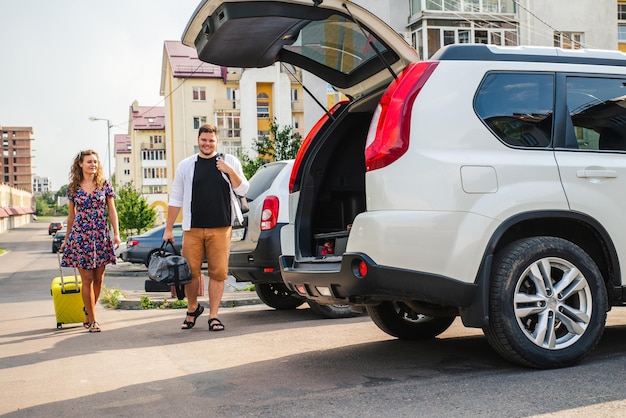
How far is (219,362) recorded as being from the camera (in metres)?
6.14

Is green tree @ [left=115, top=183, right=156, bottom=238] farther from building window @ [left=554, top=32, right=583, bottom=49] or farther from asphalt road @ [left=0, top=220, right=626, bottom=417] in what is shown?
asphalt road @ [left=0, top=220, right=626, bottom=417]

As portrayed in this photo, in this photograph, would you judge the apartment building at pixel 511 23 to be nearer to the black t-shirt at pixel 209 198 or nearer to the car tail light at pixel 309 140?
the black t-shirt at pixel 209 198

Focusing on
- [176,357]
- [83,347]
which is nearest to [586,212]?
[176,357]

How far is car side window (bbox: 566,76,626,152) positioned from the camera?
17.9 feet

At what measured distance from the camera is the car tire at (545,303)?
5027 millimetres

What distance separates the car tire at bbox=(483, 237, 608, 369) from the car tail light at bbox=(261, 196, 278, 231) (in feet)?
12.2

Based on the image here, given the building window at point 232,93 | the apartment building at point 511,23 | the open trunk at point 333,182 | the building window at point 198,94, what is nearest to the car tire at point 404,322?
the open trunk at point 333,182

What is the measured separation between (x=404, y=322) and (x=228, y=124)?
61.7 metres

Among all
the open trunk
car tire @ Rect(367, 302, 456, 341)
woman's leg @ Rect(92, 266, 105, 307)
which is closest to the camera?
the open trunk

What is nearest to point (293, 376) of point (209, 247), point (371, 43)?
point (371, 43)

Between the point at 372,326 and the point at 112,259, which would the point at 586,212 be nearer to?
the point at 372,326

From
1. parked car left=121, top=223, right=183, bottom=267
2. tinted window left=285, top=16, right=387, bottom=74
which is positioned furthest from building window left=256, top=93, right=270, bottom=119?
tinted window left=285, top=16, right=387, bottom=74

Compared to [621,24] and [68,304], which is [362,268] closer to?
[68,304]

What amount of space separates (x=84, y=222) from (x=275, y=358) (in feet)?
10.8
